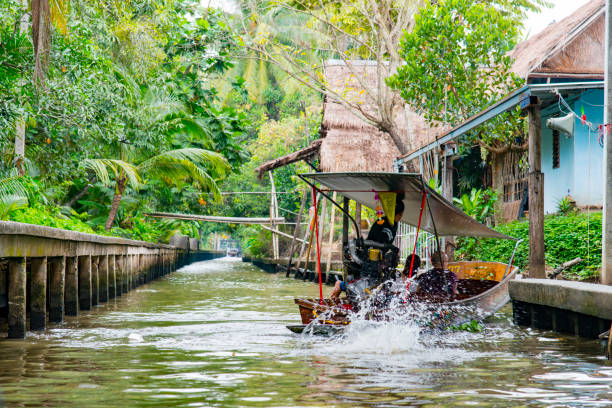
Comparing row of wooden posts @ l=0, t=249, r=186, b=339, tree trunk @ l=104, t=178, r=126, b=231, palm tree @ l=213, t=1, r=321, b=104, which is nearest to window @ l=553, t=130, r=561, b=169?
row of wooden posts @ l=0, t=249, r=186, b=339

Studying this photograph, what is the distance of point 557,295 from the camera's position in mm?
8508

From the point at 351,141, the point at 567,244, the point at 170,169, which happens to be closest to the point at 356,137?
the point at 351,141

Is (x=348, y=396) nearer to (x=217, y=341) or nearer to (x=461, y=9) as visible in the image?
(x=217, y=341)

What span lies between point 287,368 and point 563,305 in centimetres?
378

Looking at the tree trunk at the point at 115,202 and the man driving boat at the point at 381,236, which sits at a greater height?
the tree trunk at the point at 115,202

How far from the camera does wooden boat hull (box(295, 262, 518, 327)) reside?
324 inches

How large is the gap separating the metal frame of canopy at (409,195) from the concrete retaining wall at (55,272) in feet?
10.7

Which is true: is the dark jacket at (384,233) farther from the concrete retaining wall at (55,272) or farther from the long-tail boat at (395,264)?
the concrete retaining wall at (55,272)

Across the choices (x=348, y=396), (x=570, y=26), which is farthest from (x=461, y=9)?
(x=348, y=396)

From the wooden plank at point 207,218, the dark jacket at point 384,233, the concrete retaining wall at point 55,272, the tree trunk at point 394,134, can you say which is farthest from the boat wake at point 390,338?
the wooden plank at point 207,218

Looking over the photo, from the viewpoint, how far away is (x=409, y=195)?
9469mm

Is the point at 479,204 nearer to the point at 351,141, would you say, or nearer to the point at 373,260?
the point at 351,141

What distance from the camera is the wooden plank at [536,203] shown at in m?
9.78

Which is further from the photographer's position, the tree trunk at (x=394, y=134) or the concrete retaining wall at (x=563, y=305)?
the tree trunk at (x=394, y=134)
